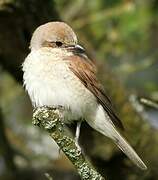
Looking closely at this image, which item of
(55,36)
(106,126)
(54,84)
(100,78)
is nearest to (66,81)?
(54,84)

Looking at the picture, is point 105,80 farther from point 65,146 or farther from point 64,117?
point 65,146

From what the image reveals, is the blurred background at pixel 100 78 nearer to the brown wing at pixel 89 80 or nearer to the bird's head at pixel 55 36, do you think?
the brown wing at pixel 89 80

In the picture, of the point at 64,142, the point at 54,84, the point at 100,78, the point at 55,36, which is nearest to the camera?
the point at 64,142

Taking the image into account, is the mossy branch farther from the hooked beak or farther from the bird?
the hooked beak

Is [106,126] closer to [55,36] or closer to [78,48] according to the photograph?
[78,48]

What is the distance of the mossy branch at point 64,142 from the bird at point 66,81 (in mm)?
751

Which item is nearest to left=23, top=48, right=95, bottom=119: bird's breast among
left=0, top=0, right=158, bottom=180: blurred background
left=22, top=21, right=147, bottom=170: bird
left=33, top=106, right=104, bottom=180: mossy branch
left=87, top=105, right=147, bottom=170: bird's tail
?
left=22, top=21, right=147, bottom=170: bird

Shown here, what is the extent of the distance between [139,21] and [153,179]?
1.62 m

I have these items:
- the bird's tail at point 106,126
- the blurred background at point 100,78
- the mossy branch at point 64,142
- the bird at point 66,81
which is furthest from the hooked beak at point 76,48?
the mossy branch at point 64,142

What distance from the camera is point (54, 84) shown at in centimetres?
462

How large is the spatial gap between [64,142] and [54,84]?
0.96m

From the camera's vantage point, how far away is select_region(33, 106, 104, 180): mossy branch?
12.0 ft

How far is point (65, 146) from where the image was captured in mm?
3713

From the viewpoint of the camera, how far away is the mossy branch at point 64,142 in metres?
3.64
